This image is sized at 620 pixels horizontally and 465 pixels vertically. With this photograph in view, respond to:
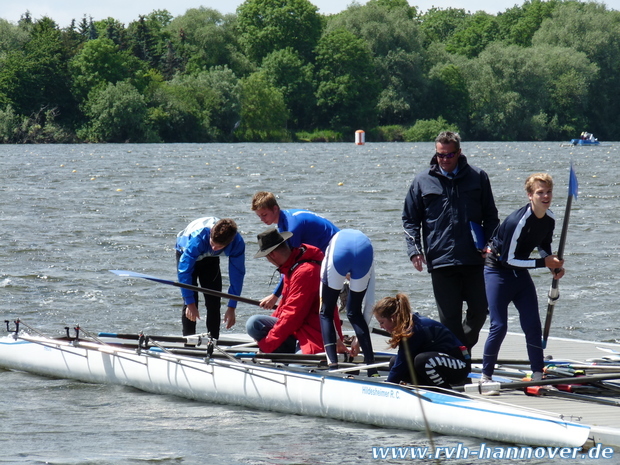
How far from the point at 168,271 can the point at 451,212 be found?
357 inches

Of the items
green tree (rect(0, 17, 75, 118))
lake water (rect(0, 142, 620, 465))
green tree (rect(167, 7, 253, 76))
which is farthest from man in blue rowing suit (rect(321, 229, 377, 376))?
green tree (rect(167, 7, 253, 76))

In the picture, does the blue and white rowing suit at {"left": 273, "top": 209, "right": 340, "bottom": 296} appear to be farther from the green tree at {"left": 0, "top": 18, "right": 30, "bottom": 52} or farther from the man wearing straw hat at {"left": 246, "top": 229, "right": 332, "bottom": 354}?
the green tree at {"left": 0, "top": 18, "right": 30, "bottom": 52}

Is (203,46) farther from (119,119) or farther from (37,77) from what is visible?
(119,119)

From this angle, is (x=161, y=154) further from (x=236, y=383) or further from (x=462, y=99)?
(x=236, y=383)

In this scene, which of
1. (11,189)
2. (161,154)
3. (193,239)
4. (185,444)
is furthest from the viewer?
(161,154)

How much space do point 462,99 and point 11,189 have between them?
5223 cm

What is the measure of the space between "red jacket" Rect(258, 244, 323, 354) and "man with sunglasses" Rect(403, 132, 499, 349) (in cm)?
72

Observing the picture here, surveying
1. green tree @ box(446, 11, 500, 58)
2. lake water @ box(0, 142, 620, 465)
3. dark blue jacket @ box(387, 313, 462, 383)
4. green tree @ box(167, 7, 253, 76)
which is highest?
green tree @ box(446, 11, 500, 58)

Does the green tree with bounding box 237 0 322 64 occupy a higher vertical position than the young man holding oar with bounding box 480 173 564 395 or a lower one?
higher

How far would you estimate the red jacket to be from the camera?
268 inches

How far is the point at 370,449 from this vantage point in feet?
20.6

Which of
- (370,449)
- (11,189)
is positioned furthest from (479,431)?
(11,189)

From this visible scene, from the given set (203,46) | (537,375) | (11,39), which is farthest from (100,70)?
(537,375)

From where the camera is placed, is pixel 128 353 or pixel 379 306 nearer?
pixel 379 306
